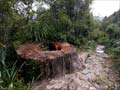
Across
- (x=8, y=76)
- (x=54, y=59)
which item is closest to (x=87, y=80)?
(x=54, y=59)

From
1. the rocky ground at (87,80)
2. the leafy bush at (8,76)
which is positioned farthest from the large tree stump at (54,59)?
the leafy bush at (8,76)

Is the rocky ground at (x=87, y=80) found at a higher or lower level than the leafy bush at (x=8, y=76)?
lower

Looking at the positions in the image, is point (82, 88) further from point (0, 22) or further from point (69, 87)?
point (0, 22)

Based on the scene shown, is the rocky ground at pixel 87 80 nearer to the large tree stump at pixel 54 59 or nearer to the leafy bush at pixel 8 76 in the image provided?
the large tree stump at pixel 54 59

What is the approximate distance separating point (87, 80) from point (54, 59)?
1.08 metres

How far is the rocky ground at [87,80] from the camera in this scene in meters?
4.38

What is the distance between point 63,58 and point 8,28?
1910 mm

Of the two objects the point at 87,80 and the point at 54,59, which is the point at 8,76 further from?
the point at 87,80

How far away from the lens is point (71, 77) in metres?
4.76

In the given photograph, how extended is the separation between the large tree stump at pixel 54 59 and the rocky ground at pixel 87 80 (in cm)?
18

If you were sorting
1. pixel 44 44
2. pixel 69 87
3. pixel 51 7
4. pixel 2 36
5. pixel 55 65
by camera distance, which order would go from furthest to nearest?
pixel 51 7
pixel 44 44
pixel 2 36
pixel 55 65
pixel 69 87

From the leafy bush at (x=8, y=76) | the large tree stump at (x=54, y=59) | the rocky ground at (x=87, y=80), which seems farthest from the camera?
the large tree stump at (x=54, y=59)

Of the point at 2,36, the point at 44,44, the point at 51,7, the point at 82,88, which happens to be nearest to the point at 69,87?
the point at 82,88

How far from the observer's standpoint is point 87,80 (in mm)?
4766
